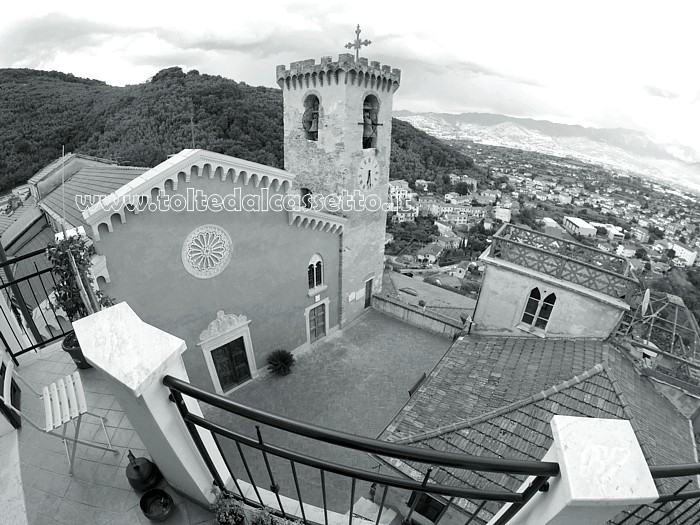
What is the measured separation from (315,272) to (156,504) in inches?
408

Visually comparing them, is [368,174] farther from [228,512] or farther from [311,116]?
[228,512]

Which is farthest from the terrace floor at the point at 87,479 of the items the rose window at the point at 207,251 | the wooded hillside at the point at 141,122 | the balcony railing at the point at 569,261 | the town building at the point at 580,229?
the town building at the point at 580,229

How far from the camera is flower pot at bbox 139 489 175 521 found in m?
3.22

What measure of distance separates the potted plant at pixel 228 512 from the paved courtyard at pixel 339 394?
6033mm

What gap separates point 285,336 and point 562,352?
28.5 feet

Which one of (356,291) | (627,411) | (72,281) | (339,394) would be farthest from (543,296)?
(72,281)

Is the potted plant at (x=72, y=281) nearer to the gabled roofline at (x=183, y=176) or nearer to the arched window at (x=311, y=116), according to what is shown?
the gabled roofline at (x=183, y=176)

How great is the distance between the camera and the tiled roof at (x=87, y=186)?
12047 millimetres

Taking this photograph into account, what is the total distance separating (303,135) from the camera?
1336 centimetres

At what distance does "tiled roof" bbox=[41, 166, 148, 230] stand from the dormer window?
6.01 meters

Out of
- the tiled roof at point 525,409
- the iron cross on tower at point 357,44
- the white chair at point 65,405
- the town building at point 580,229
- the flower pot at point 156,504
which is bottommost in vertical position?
the town building at point 580,229

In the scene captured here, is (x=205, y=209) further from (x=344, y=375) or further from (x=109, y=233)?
(x=344, y=375)

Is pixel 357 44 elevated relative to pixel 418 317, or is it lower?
elevated

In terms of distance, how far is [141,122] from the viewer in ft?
137
